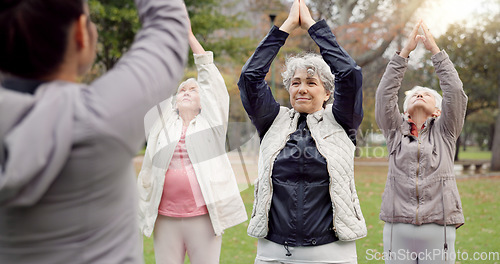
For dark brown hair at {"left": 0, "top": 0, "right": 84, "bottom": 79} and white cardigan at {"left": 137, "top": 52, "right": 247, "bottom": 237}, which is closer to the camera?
dark brown hair at {"left": 0, "top": 0, "right": 84, "bottom": 79}

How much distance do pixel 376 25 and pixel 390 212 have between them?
600 inches

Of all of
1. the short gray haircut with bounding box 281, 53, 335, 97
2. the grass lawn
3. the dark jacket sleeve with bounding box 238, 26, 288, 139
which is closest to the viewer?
the dark jacket sleeve with bounding box 238, 26, 288, 139

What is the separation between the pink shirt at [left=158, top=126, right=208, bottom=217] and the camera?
3820 millimetres

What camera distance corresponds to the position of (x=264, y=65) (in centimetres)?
298

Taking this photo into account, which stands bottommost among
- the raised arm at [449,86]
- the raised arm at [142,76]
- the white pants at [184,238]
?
the white pants at [184,238]

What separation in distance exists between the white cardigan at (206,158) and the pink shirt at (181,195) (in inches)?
1.8

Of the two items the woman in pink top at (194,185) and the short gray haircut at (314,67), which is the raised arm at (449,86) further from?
the woman in pink top at (194,185)

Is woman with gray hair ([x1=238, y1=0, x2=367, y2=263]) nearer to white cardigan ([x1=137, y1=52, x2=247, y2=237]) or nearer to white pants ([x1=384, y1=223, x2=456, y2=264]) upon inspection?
white cardigan ([x1=137, y1=52, x2=247, y2=237])

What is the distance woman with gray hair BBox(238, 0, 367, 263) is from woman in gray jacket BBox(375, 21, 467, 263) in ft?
3.55

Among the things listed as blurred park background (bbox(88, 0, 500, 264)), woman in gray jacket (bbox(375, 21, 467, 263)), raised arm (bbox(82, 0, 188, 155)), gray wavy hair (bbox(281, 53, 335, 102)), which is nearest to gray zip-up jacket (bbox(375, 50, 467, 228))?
woman in gray jacket (bbox(375, 21, 467, 263))

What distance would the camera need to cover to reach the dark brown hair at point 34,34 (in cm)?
104

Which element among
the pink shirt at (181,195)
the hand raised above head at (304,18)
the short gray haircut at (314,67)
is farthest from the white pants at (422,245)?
the hand raised above head at (304,18)

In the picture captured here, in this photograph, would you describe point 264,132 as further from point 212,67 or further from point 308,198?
point 212,67

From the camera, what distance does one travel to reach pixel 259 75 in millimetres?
2998
